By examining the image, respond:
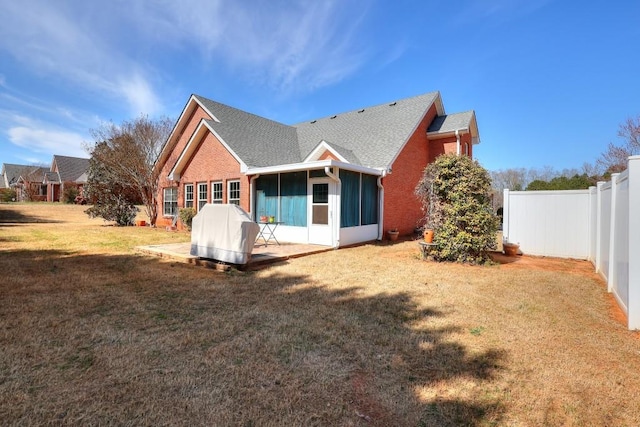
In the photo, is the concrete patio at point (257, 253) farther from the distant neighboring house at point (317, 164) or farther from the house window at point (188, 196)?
the house window at point (188, 196)

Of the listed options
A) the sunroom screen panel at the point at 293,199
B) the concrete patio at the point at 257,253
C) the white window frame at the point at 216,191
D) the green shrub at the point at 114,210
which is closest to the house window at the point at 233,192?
the white window frame at the point at 216,191

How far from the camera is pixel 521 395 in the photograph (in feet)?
8.52

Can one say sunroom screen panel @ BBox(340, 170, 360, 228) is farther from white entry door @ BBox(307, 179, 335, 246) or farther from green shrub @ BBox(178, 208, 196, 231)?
green shrub @ BBox(178, 208, 196, 231)

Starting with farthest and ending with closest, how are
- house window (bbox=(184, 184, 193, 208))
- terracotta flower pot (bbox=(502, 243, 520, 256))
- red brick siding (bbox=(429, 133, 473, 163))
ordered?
house window (bbox=(184, 184, 193, 208))
red brick siding (bbox=(429, 133, 473, 163))
terracotta flower pot (bbox=(502, 243, 520, 256))

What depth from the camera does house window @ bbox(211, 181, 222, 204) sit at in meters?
15.0

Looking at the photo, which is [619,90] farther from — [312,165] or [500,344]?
[500,344]

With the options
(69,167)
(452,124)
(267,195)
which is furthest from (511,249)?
(69,167)

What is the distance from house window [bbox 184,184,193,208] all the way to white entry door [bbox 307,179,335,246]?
871 cm

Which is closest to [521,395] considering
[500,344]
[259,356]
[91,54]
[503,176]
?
[500,344]

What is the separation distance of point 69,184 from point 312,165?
149ft

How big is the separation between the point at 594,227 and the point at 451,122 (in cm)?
1026

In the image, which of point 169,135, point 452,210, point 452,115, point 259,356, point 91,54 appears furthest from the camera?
point 169,135

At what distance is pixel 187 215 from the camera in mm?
15414

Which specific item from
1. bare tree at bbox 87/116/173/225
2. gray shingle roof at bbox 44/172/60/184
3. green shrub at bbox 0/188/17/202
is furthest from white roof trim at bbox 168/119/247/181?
green shrub at bbox 0/188/17/202
